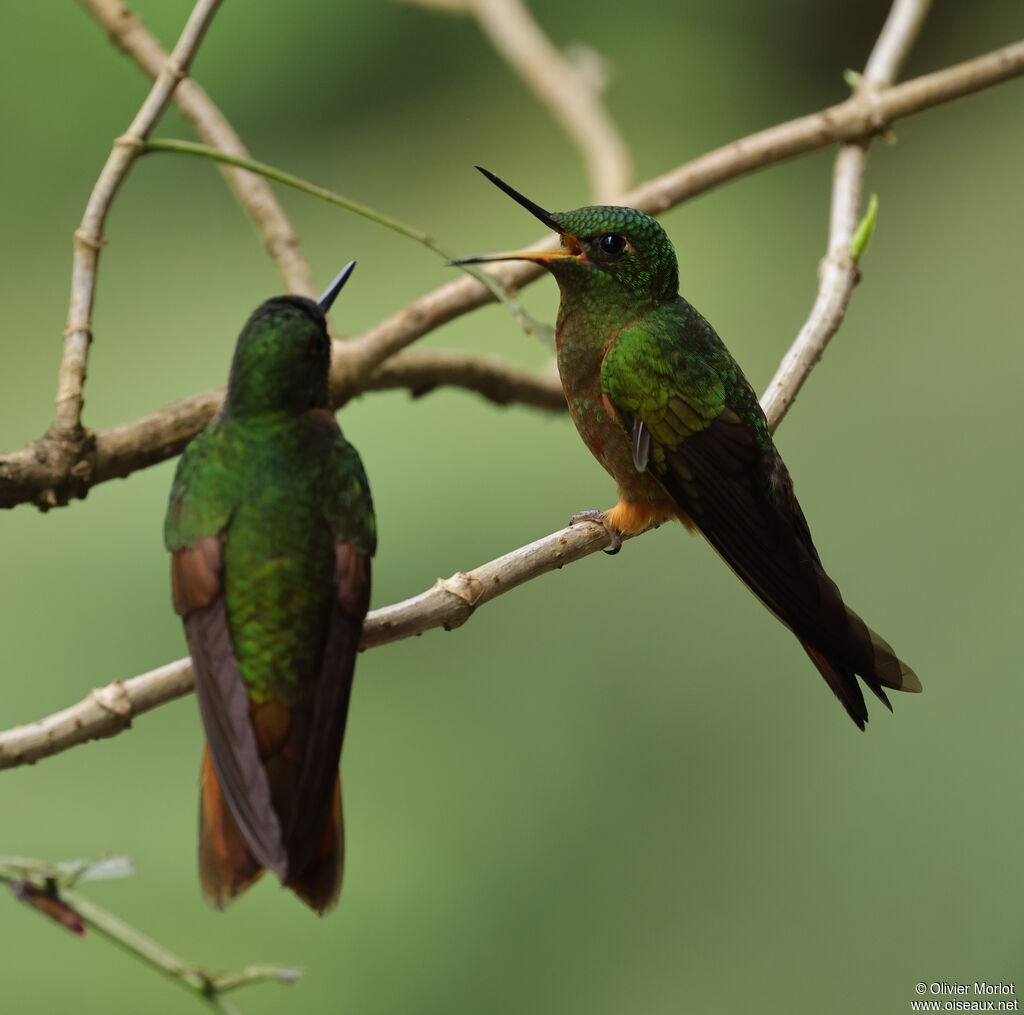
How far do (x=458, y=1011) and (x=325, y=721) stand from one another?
1673mm

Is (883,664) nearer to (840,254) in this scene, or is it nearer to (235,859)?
(235,859)

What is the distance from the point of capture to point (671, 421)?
988 mm

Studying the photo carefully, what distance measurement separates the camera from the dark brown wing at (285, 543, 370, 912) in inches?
24.4

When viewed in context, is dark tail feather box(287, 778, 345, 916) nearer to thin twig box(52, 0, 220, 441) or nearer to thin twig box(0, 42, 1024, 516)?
thin twig box(52, 0, 220, 441)

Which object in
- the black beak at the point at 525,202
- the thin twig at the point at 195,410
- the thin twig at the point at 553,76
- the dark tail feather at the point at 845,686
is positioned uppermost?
the thin twig at the point at 553,76

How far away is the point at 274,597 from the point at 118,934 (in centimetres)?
26

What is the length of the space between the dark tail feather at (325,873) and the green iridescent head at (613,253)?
1.56ft

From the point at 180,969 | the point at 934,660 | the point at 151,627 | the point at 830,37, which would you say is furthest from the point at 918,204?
the point at 180,969

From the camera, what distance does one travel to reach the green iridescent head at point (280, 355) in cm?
76

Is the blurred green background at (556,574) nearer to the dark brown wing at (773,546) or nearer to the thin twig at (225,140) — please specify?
the thin twig at (225,140)

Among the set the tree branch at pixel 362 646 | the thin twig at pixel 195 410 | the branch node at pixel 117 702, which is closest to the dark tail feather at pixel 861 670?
the tree branch at pixel 362 646

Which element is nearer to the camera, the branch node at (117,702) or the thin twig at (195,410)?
the branch node at (117,702)

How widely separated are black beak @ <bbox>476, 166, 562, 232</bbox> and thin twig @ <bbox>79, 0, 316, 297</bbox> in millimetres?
587

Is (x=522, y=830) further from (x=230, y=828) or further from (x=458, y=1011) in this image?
(x=230, y=828)
